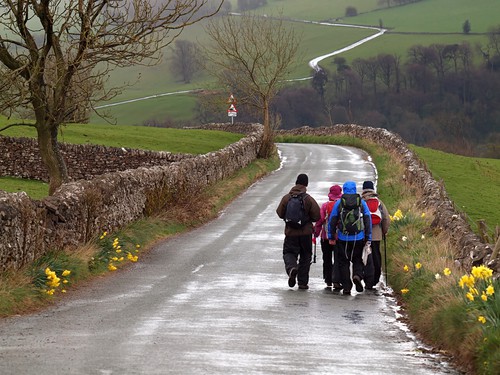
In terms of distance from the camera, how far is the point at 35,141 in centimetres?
3969

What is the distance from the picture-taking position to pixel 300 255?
54.8ft

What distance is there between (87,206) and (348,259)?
5864 millimetres

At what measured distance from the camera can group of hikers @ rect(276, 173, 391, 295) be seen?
16.3m

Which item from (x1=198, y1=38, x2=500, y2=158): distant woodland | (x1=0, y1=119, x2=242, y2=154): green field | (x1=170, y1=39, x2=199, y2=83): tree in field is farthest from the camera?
(x1=170, y1=39, x2=199, y2=83): tree in field

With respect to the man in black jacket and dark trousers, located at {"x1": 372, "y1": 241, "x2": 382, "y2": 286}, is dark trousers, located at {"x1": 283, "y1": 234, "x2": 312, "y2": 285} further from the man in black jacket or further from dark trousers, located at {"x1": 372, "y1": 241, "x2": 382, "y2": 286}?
dark trousers, located at {"x1": 372, "y1": 241, "x2": 382, "y2": 286}

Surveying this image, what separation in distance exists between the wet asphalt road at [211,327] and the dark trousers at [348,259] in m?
0.33

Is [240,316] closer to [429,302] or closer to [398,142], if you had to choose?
[429,302]

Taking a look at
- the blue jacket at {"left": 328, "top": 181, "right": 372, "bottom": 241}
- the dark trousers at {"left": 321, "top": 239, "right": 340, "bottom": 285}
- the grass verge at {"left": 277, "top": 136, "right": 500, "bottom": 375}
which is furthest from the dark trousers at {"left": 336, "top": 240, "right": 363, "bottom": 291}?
the grass verge at {"left": 277, "top": 136, "right": 500, "bottom": 375}

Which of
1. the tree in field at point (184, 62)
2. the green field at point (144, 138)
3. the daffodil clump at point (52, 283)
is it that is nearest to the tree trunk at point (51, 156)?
the daffodil clump at point (52, 283)

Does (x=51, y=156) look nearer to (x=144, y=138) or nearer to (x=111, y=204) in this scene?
(x=111, y=204)

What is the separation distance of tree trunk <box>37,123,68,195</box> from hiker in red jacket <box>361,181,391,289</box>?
1082cm

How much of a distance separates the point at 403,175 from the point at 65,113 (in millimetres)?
14262

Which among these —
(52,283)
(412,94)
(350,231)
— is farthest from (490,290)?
(412,94)

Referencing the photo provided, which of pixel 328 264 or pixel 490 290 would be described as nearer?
pixel 490 290
